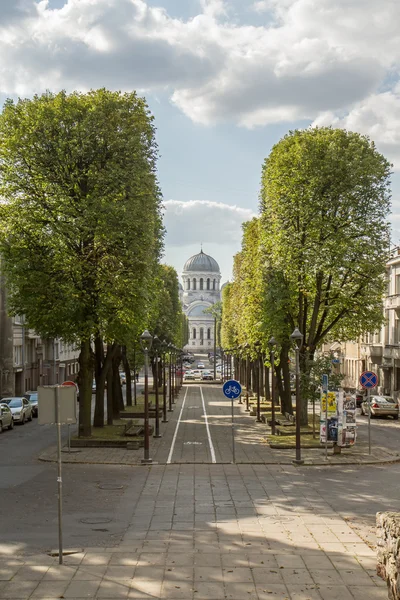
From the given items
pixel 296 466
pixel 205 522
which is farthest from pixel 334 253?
pixel 205 522

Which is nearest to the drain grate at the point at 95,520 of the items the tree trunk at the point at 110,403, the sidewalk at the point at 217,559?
the sidewalk at the point at 217,559

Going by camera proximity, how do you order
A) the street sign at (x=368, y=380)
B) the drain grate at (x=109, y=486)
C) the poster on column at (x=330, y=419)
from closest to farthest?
1. the drain grate at (x=109, y=486)
2. the poster on column at (x=330, y=419)
3. the street sign at (x=368, y=380)

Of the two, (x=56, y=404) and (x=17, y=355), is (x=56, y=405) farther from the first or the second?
(x=17, y=355)

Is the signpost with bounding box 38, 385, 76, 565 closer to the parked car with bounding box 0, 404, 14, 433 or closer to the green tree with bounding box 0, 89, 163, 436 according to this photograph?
the green tree with bounding box 0, 89, 163, 436

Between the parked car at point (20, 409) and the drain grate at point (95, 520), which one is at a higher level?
the drain grate at point (95, 520)

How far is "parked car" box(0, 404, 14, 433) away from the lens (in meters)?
41.1

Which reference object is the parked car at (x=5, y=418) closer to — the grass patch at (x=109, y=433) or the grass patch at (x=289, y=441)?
the grass patch at (x=109, y=433)

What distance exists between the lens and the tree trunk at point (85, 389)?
33.3 meters

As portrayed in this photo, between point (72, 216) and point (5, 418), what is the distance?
1515 centimetres

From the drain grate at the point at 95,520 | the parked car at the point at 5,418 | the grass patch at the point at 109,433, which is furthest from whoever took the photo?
the parked car at the point at 5,418

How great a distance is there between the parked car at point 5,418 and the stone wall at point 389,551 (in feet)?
103

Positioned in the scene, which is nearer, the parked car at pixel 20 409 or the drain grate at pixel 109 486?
the drain grate at pixel 109 486

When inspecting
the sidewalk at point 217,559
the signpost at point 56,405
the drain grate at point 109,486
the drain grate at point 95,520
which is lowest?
the drain grate at point 109,486

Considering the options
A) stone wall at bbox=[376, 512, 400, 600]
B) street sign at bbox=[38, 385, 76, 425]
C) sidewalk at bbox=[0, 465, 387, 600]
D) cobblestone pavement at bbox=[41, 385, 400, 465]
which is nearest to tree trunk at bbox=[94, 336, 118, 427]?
cobblestone pavement at bbox=[41, 385, 400, 465]
